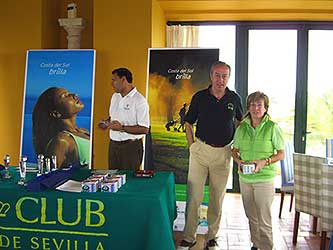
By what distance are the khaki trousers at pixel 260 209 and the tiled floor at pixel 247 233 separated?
1.49 feet

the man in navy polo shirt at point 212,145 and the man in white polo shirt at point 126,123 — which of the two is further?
the man in white polo shirt at point 126,123

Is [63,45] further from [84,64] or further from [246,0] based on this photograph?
[246,0]

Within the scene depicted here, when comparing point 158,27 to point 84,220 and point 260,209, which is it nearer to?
point 260,209

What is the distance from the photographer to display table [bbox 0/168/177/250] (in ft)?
7.81

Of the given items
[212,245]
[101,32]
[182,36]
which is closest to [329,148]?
[212,245]

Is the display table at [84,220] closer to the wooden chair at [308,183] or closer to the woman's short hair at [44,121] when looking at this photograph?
the wooden chair at [308,183]

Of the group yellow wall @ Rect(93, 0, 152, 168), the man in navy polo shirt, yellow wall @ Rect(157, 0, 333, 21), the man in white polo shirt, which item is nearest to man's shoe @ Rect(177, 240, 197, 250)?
the man in navy polo shirt

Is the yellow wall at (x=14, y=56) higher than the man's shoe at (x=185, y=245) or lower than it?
higher

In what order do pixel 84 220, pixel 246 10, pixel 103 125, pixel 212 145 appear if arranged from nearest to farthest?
pixel 84 220
pixel 212 145
pixel 103 125
pixel 246 10

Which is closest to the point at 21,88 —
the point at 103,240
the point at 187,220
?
the point at 187,220

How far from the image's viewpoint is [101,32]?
182 inches

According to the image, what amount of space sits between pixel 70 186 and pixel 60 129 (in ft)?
6.27

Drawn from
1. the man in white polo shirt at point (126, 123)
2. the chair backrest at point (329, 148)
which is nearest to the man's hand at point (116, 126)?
the man in white polo shirt at point (126, 123)

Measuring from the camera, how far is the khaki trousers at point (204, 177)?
11.5ft
